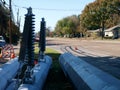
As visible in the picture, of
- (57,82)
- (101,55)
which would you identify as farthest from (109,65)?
(101,55)

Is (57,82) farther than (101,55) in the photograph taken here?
No

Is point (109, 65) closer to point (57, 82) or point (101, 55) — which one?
point (57, 82)

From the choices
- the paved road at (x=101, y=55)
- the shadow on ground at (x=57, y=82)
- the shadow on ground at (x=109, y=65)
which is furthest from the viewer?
the paved road at (x=101, y=55)

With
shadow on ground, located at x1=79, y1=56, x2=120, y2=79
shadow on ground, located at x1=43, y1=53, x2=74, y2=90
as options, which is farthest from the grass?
shadow on ground, located at x1=79, y1=56, x2=120, y2=79

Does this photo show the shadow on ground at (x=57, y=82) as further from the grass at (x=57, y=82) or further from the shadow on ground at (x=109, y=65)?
the shadow on ground at (x=109, y=65)

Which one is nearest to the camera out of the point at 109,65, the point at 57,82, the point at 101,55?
the point at 57,82

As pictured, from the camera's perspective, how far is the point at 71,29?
587 feet

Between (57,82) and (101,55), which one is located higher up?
(101,55)

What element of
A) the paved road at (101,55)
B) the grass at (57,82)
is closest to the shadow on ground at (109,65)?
the paved road at (101,55)

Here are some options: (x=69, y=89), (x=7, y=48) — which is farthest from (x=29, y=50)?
(x=7, y=48)

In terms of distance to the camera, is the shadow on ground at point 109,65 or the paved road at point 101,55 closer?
the shadow on ground at point 109,65

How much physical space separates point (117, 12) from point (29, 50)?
4192 inches

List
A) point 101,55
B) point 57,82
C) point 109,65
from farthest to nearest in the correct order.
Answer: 1. point 101,55
2. point 109,65
3. point 57,82

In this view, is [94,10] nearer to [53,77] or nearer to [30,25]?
[53,77]
